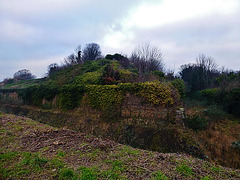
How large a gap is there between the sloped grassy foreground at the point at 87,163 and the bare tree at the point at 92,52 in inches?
942

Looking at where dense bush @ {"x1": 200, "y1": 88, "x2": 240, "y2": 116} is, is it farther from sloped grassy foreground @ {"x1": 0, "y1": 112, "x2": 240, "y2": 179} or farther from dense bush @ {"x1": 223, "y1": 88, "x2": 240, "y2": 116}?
sloped grassy foreground @ {"x1": 0, "y1": 112, "x2": 240, "y2": 179}

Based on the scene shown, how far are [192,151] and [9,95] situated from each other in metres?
21.6

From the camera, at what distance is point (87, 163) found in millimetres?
Answer: 3127

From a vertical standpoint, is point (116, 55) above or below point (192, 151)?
above

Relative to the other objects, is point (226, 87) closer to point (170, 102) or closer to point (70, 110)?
point (170, 102)

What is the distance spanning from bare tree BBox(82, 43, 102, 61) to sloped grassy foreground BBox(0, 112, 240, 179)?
78.5 feet

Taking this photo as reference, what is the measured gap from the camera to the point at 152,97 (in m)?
7.58

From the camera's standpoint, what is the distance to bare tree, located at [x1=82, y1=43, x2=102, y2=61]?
2696 centimetres

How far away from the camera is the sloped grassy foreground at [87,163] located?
2.73 m

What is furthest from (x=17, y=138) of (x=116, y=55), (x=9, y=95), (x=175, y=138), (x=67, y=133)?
(x=9, y=95)

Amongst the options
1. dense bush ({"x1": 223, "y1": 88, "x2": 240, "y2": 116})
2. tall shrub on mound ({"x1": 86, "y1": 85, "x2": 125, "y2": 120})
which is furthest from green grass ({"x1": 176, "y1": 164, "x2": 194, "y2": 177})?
dense bush ({"x1": 223, "y1": 88, "x2": 240, "y2": 116})

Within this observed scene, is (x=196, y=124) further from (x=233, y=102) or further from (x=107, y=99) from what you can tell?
(x=107, y=99)

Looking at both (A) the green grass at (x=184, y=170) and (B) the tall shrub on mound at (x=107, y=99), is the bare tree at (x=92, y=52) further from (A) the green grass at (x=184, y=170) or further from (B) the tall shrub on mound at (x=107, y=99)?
(A) the green grass at (x=184, y=170)

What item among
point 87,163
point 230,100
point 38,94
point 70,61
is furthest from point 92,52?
point 87,163
